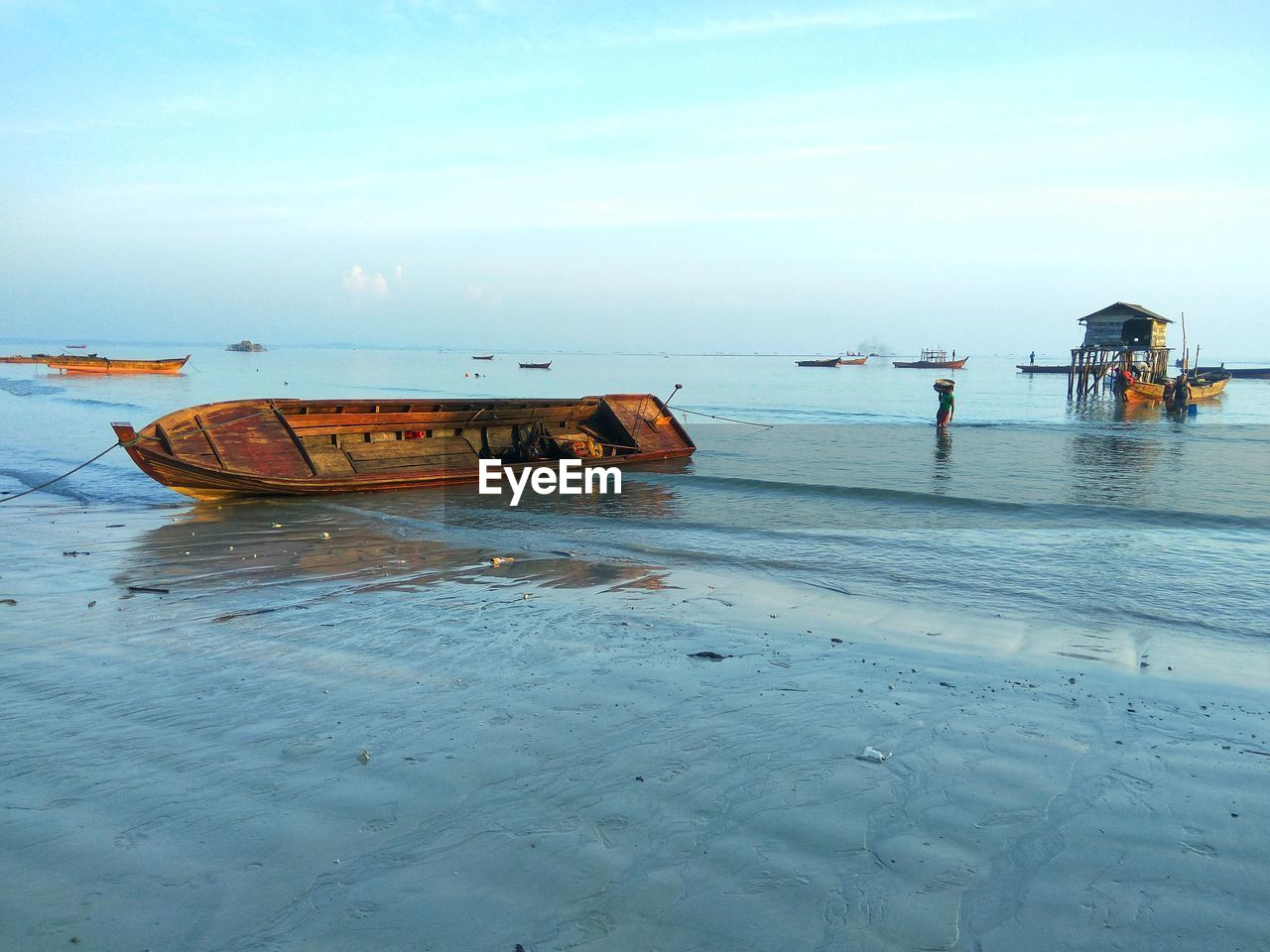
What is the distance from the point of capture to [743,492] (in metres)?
18.2

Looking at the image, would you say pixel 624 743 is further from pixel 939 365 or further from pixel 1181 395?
pixel 939 365

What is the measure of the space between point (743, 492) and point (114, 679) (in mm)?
13746

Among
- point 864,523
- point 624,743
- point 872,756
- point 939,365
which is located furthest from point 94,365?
point 939,365

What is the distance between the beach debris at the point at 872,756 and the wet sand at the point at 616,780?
0.14 ft

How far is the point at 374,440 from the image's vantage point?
17.0 m

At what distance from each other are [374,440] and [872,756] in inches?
551

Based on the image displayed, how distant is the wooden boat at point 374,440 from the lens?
14.0 meters

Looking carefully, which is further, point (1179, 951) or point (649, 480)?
point (649, 480)

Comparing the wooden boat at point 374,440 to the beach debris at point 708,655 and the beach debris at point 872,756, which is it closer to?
the beach debris at point 708,655

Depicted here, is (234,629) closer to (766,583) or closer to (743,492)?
(766,583)

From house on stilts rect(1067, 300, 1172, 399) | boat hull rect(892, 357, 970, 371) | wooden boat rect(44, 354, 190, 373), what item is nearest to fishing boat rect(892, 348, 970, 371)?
boat hull rect(892, 357, 970, 371)

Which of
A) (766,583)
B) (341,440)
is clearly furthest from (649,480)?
(766,583)

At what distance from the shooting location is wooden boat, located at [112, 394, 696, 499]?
46.0 feet

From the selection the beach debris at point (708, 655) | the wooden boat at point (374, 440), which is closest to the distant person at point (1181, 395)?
the wooden boat at point (374, 440)
